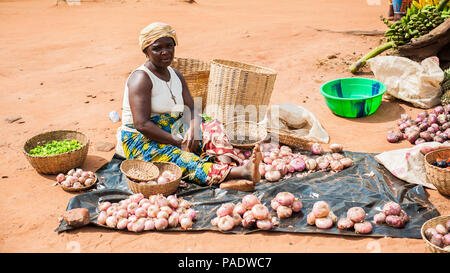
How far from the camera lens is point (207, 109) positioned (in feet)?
15.5

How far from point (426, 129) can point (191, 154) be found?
2515mm

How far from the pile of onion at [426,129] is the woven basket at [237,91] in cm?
142

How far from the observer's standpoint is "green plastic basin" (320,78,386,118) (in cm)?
492

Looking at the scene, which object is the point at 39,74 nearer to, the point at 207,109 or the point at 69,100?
the point at 69,100

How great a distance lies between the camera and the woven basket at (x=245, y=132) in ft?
14.0

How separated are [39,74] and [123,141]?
385cm

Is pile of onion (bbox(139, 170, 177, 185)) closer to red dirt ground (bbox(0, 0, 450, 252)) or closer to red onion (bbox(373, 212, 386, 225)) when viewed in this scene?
red dirt ground (bbox(0, 0, 450, 252))

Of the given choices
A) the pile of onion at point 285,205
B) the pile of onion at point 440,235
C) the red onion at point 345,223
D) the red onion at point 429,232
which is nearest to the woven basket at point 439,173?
the pile of onion at point 440,235

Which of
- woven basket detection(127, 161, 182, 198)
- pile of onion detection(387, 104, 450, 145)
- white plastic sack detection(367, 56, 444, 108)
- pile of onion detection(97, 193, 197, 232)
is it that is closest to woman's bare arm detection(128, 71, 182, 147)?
woven basket detection(127, 161, 182, 198)

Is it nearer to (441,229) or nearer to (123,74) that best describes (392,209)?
(441,229)

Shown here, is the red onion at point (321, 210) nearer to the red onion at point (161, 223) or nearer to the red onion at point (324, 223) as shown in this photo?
the red onion at point (324, 223)

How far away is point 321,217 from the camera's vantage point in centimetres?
288

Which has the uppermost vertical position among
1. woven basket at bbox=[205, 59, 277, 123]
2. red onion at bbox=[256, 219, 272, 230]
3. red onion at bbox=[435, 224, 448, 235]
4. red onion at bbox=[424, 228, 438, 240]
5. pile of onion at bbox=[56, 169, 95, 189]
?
woven basket at bbox=[205, 59, 277, 123]

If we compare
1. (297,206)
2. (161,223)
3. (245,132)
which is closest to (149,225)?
(161,223)
